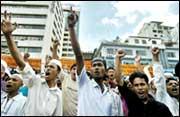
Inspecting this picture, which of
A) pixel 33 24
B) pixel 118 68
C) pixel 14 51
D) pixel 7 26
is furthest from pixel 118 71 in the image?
pixel 33 24

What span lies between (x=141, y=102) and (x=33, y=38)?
102ft

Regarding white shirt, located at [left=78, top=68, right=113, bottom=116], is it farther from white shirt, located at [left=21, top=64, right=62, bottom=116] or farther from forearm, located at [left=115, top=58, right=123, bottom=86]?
white shirt, located at [left=21, top=64, right=62, bottom=116]

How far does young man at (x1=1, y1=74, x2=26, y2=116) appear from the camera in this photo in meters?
2.48

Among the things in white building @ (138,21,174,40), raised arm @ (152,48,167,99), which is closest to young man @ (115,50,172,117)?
raised arm @ (152,48,167,99)

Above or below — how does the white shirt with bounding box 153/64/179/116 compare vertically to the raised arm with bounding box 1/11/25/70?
below

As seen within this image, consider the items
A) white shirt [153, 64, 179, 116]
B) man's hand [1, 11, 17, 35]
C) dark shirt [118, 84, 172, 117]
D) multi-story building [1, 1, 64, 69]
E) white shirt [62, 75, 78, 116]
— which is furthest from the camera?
multi-story building [1, 1, 64, 69]

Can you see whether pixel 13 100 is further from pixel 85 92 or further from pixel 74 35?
pixel 74 35

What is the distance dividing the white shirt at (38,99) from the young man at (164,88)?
0.99m

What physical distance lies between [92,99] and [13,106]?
756mm

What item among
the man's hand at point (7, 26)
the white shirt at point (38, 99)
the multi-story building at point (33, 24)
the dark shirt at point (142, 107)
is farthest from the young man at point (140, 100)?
the multi-story building at point (33, 24)

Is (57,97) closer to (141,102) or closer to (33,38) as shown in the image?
(141,102)

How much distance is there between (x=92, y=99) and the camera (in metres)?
2.25

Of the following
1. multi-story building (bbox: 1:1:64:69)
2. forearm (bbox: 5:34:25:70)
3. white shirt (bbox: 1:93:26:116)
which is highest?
multi-story building (bbox: 1:1:64:69)

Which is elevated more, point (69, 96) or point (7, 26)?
point (7, 26)
